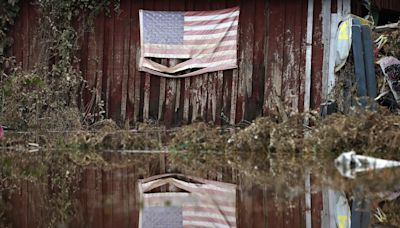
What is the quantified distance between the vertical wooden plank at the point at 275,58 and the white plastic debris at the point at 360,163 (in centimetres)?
500

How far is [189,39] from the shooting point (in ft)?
43.1

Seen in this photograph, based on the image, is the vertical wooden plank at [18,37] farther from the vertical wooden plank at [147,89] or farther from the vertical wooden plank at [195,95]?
the vertical wooden plank at [195,95]

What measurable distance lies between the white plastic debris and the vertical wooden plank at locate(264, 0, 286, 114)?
5.00 m

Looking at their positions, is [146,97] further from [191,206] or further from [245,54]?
[191,206]

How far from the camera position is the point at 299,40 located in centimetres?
1274

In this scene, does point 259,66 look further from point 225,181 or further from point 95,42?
point 225,181

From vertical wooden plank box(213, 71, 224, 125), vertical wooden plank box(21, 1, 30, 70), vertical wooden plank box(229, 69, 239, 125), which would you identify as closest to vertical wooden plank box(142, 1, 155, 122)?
vertical wooden plank box(213, 71, 224, 125)

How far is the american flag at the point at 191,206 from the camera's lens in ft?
16.5

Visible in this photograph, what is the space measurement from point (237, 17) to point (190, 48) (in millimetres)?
1018

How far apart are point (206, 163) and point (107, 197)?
253cm

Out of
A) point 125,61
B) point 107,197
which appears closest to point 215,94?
point 125,61

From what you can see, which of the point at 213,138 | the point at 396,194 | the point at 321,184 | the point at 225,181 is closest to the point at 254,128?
the point at 213,138

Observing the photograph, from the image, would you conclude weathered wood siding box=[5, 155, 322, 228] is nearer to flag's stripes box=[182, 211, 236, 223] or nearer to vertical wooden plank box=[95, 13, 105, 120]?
flag's stripes box=[182, 211, 236, 223]

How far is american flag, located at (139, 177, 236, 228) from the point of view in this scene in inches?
198
